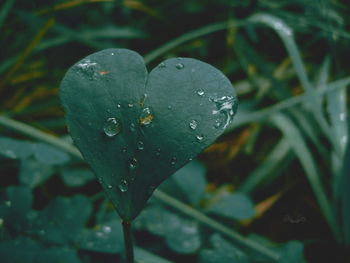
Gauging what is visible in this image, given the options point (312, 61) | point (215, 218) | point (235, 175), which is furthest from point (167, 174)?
point (312, 61)

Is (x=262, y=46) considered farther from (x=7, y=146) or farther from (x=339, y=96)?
(x=7, y=146)

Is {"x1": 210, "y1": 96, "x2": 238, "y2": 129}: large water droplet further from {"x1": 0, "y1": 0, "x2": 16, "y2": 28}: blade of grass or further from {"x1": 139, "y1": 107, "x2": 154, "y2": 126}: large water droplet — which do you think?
{"x1": 0, "y1": 0, "x2": 16, "y2": 28}: blade of grass

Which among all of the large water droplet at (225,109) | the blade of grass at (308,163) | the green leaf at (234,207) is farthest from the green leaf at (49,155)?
the blade of grass at (308,163)

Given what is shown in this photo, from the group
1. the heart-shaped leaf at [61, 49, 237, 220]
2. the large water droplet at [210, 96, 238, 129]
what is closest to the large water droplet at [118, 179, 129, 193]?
the heart-shaped leaf at [61, 49, 237, 220]

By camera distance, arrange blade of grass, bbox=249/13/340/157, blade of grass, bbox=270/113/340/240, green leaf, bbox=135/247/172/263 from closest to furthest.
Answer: green leaf, bbox=135/247/172/263
blade of grass, bbox=270/113/340/240
blade of grass, bbox=249/13/340/157

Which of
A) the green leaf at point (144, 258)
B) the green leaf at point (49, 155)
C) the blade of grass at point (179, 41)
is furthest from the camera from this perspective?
the blade of grass at point (179, 41)

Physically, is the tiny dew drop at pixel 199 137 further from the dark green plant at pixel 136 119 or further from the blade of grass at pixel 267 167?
the blade of grass at pixel 267 167

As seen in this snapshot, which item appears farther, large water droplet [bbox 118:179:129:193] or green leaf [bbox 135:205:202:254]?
green leaf [bbox 135:205:202:254]

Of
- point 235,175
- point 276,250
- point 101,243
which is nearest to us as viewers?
point 101,243
